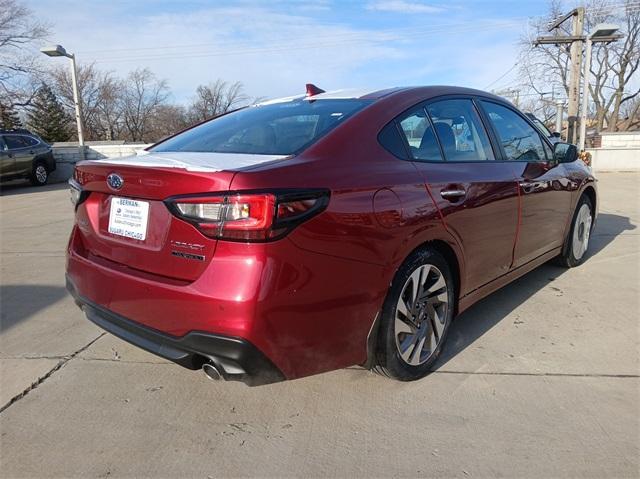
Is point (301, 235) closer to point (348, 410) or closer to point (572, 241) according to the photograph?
point (348, 410)

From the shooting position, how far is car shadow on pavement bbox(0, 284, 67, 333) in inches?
149

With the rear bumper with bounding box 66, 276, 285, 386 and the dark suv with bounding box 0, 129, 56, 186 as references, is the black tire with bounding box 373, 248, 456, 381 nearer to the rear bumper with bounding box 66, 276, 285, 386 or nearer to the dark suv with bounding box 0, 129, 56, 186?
the rear bumper with bounding box 66, 276, 285, 386

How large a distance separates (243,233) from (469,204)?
1.53 m

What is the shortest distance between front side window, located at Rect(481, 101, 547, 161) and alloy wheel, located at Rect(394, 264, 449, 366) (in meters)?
1.27

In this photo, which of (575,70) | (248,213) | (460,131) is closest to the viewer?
(248,213)

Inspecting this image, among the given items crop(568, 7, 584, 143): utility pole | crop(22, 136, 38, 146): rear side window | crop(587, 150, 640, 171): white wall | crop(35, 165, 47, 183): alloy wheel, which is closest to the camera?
crop(22, 136, 38, 146): rear side window

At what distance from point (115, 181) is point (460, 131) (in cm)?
208

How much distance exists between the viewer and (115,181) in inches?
91.5

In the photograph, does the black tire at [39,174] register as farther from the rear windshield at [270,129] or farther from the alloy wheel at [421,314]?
the alloy wheel at [421,314]

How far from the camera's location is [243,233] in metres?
1.91

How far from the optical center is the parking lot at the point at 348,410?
2135mm

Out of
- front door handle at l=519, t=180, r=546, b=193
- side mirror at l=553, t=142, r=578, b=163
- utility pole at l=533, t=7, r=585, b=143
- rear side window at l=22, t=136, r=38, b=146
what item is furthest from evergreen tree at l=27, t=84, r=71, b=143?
front door handle at l=519, t=180, r=546, b=193

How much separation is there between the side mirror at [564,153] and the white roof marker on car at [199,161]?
9.64 ft

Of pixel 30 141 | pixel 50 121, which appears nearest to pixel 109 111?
pixel 50 121
